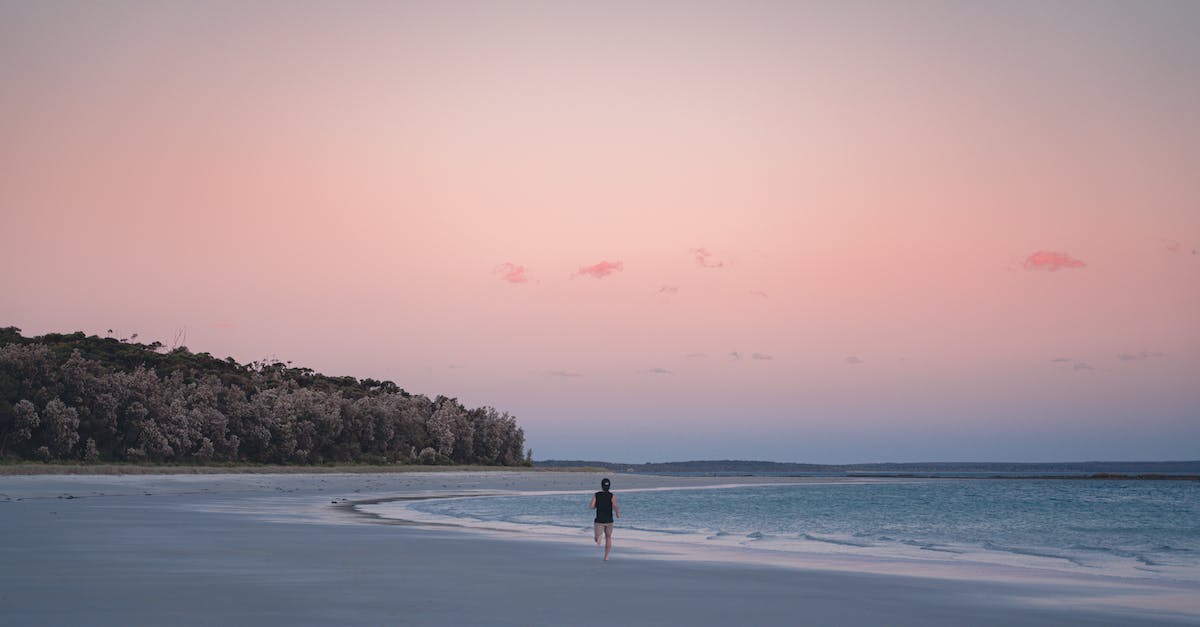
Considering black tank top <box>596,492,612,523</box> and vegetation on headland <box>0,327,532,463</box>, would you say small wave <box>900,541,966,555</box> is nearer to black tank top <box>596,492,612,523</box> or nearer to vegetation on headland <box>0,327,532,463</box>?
black tank top <box>596,492,612,523</box>

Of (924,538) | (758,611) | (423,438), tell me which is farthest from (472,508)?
(423,438)

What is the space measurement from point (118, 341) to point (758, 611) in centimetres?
15558

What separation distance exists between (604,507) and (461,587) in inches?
294

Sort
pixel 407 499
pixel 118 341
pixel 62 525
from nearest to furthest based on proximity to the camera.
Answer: pixel 62 525, pixel 407 499, pixel 118 341

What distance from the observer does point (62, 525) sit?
30984 millimetres

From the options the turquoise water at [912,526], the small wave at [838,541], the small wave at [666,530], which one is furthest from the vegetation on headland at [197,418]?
the small wave at [838,541]

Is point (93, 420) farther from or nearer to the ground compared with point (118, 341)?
nearer to the ground

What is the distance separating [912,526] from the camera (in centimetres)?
4975

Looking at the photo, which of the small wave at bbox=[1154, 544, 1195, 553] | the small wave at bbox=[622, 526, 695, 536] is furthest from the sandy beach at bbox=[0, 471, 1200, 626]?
the small wave at bbox=[1154, 544, 1195, 553]

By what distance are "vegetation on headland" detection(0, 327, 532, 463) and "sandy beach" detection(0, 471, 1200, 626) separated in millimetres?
69054

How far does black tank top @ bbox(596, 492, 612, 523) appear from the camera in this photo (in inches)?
989

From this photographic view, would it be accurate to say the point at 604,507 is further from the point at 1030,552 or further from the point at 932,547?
the point at 1030,552

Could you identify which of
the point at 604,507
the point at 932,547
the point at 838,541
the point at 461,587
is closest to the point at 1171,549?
the point at 932,547

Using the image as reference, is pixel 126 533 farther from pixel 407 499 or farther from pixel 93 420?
pixel 93 420
